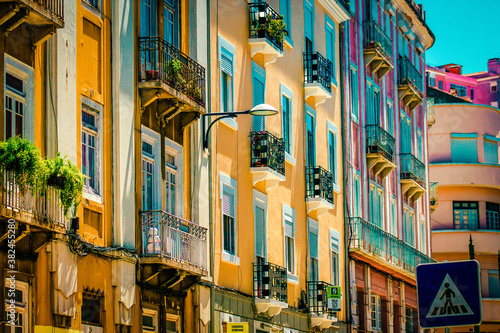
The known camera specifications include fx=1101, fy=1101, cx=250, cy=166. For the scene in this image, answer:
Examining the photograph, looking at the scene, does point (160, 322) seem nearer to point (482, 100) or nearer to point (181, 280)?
point (181, 280)

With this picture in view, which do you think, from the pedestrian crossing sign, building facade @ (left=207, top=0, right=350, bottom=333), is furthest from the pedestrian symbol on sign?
building facade @ (left=207, top=0, right=350, bottom=333)

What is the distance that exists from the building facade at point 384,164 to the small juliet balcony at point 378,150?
0.04 meters

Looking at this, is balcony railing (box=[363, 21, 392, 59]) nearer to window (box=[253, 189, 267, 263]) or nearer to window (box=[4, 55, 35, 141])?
window (box=[253, 189, 267, 263])

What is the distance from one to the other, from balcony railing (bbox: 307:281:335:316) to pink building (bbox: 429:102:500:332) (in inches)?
964

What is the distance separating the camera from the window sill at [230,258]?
28859mm

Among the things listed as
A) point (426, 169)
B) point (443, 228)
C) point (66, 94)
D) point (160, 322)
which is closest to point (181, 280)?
point (160, 322)

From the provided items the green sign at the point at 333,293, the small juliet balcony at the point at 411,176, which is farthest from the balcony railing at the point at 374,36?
the green sign at the point at 333,293

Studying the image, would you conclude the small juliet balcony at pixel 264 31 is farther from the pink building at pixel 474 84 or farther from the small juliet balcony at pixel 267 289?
the pink building at pixel 474 84

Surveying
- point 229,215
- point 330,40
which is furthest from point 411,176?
point 229,215

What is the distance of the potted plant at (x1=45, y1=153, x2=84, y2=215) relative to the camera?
1912 cm

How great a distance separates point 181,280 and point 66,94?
21.8 ft

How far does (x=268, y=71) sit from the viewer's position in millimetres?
33625

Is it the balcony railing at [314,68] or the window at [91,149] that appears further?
the balcony railing at [314,68]

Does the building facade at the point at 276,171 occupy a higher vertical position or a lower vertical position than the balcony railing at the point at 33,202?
higher
